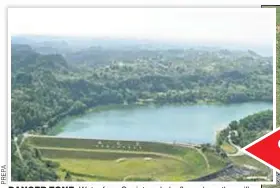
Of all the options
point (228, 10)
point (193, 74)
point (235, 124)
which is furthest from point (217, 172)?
point (228, 10)

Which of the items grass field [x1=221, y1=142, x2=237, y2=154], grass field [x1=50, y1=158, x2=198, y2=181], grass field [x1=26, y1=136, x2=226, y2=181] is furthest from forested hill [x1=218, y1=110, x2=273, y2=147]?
grass field [x1=50, y1=158, x2=198, y2=181]

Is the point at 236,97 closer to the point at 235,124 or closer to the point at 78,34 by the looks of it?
the point at 235,124

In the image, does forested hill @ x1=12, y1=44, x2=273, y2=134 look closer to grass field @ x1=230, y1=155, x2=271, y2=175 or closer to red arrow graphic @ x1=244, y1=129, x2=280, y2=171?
red arrow graphic @ x1=244, y1=129, x2=280, y2=171

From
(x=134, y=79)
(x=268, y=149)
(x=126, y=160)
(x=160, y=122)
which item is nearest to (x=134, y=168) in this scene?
(x=126, y=160)

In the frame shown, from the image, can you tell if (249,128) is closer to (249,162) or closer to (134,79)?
(249,162)

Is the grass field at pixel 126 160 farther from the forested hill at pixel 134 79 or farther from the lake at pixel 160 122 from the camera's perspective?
the forested hill at pixel 134 79

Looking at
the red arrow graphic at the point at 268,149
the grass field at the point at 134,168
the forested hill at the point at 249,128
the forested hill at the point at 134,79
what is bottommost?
the grass field at the point at 134,168

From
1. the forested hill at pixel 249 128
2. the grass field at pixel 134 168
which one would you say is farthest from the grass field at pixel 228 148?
the grass field at pixel 134 168
